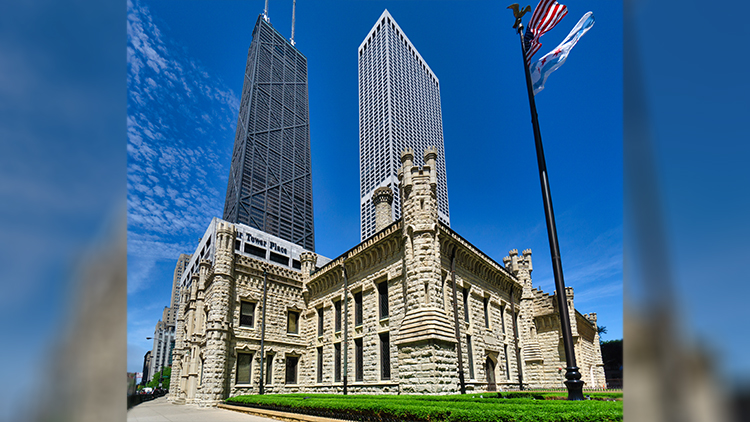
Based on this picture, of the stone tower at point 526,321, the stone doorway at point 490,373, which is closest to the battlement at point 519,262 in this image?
the stone tower at point 526,321

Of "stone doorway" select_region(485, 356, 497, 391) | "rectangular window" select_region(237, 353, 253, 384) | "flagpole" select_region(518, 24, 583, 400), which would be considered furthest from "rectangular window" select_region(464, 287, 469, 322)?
"rectangular window" select_region(237, 353, 253, 384)

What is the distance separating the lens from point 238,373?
26.3 meters

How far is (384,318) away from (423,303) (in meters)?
5.23

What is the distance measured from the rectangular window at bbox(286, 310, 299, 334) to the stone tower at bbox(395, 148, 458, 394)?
14.8 meters

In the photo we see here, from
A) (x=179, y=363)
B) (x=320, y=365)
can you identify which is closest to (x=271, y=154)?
(x=179, y=363)

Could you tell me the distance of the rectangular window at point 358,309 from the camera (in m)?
24.5

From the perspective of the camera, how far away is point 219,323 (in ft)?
82.5

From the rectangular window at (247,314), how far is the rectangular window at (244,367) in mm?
2244

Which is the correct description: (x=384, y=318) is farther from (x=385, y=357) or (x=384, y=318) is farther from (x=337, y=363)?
(x=337, y=363)

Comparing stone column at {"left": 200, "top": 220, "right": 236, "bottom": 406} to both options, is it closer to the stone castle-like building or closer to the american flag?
the stone castle-like building

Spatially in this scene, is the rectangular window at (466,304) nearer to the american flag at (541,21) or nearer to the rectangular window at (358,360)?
the rectangular window at (358,360)
